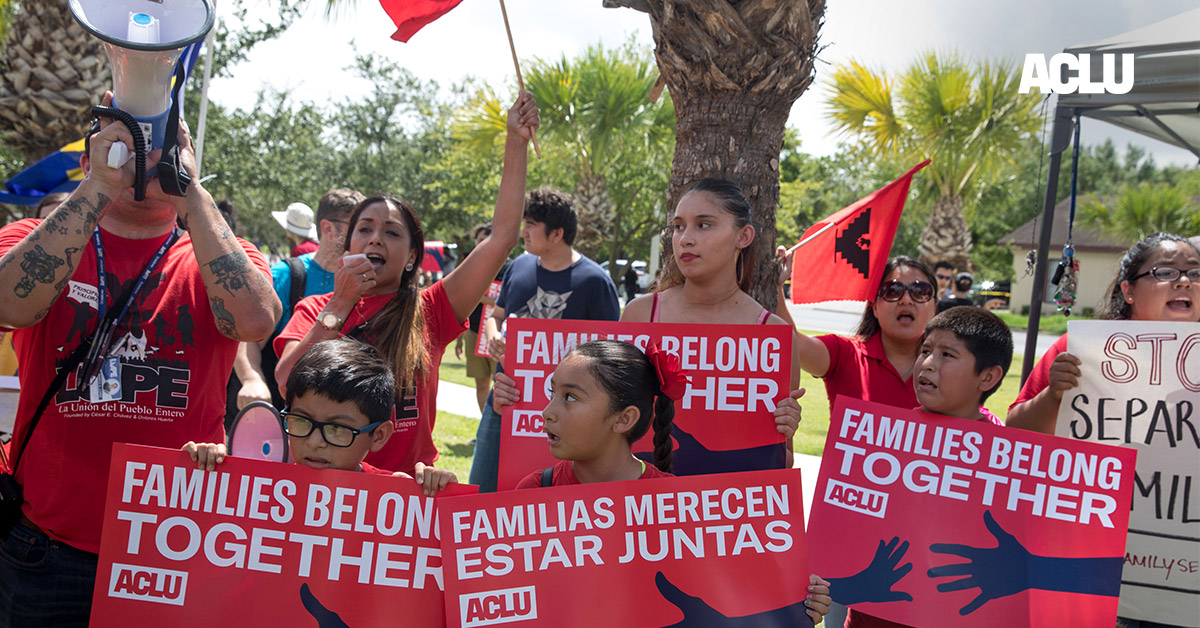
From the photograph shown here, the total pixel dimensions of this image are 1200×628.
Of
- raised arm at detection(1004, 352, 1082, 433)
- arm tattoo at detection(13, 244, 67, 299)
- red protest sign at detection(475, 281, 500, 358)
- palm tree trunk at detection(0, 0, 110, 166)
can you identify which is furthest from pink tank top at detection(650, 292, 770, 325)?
palm tree trunk at detection(0, 0, 110, 166)

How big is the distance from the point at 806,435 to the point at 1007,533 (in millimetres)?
7028

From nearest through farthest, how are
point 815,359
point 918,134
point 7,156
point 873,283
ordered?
point 815,359 → point 873,283 → point 7,156 → point 918,134

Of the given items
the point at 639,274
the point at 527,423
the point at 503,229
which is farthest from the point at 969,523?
the point at 639,274

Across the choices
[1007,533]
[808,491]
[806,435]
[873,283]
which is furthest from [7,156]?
[1007,533]

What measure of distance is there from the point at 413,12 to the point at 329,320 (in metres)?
1.48

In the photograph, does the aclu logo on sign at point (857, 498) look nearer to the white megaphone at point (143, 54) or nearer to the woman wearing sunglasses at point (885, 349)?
the woman wearing sunglasses at point (885, 349)

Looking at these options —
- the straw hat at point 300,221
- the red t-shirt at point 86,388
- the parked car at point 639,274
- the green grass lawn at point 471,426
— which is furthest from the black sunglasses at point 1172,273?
the parked car at point 639,274

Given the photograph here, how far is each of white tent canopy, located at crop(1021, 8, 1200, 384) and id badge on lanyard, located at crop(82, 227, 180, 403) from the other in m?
5.29

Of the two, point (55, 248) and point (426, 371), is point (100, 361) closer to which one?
point (55, 248)

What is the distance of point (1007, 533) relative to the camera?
8.76 ft

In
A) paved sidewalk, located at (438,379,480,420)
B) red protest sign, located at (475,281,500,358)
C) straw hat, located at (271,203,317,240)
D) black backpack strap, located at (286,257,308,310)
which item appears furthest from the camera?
paved sidewalk, located at (438,379,480,420)

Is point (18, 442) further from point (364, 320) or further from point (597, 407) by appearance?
point (597, 407)

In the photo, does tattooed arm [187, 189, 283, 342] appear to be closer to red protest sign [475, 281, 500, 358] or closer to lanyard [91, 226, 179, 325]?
lanyard [91, 226, 179, 325]

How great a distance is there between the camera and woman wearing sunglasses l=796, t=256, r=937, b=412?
340cm
